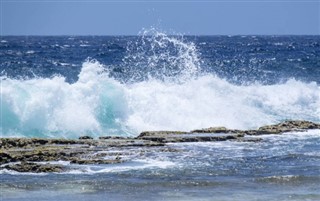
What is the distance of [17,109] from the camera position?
954 inches

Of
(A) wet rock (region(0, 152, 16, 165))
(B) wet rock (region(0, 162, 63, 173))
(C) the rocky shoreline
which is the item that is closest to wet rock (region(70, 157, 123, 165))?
(C) the rocky shoreline

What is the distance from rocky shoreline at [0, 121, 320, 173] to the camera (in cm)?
1500

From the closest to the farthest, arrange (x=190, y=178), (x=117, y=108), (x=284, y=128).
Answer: (x=190, y=178), (x=284, y=128), (x=117, y=108)

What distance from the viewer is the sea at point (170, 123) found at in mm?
12875

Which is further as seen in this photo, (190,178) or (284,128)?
(284,128)

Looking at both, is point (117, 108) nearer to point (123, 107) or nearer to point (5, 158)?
point (123, 107)

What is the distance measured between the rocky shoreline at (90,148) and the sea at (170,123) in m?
0.34

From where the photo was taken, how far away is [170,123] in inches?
973

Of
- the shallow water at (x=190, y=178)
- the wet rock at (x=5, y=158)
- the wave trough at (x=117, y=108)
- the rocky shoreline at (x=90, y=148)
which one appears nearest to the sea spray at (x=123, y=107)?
the wave trough at (x=117, y=108)

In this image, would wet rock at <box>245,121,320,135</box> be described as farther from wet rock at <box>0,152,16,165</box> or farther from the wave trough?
wet rock at <box>0,152,16,165</box>

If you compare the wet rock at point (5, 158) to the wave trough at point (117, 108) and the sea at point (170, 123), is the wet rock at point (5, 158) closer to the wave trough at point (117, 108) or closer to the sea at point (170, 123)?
the sea at point (170, 123)

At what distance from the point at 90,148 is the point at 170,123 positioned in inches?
316

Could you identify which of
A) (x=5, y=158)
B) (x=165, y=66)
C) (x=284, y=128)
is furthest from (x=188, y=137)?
(x=165, y=66)

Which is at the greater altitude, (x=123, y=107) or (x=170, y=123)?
(x=123, y=107)
